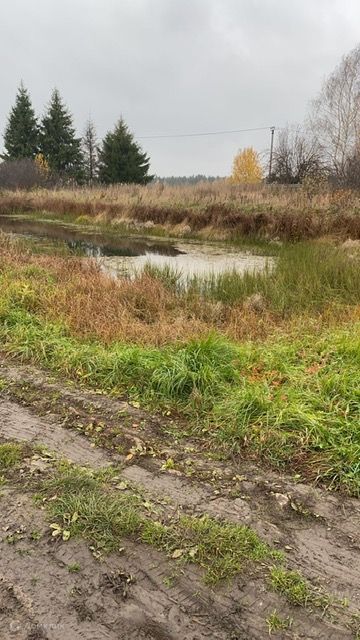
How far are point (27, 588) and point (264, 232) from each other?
1498 cm

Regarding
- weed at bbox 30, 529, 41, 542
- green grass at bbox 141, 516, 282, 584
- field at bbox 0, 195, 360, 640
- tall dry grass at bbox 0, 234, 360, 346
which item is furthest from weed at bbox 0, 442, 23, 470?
tall dry grass at bbox 0, 234, 360, 346

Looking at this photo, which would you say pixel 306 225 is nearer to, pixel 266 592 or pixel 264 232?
pixel 264 232

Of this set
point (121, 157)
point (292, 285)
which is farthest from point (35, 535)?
point (121, 157)

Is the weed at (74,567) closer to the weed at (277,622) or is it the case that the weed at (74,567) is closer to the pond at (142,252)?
the weed at (277,622)

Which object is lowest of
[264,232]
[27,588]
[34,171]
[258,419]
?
[27,588]

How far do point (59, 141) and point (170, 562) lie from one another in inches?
1841

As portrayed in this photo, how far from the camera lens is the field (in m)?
2.20

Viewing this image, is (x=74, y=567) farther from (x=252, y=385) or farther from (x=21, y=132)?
(x=21, y=132)

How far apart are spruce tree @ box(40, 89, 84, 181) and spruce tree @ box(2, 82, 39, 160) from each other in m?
0.84

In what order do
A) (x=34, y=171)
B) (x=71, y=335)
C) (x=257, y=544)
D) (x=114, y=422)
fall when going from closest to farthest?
1. (x=257, y=544)
2. (x=114, y=422)
3. (x=71, y=335)
4. (x=34, y=171)

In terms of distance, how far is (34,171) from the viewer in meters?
35.8

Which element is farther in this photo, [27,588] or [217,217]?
[217,217]

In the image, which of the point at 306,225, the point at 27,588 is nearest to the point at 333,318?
the point at 27,588

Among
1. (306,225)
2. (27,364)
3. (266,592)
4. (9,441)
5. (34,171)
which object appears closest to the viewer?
(266,592)
